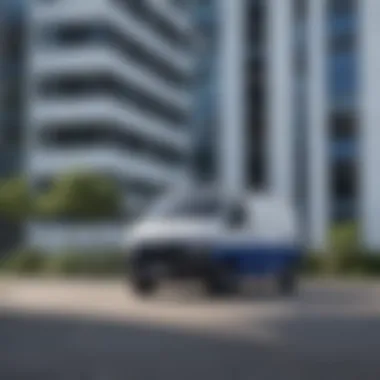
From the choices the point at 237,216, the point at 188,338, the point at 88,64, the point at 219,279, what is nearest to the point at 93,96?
the point at 88,64

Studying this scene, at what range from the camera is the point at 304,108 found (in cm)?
5869

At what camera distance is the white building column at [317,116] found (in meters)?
57.8

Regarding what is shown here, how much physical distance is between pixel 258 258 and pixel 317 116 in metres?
42.0

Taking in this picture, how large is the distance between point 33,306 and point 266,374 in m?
8.59

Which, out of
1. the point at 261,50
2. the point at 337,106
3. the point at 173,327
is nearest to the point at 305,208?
the point at 337,106

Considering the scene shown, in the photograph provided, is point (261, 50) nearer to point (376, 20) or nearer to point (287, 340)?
point (376, 20)

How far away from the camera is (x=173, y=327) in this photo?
11.7m

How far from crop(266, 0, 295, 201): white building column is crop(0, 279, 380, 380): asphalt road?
1630 inches

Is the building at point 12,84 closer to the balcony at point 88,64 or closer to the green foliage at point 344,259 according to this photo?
the balcony at point 88,64

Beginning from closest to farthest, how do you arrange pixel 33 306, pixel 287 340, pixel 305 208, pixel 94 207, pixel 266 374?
1. pixel 266 374
2. pixel 287 340
3. pixel 33 306
4. pixel 94 207
5. pixel 305 208

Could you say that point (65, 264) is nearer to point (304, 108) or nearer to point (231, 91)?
point (304, 108)

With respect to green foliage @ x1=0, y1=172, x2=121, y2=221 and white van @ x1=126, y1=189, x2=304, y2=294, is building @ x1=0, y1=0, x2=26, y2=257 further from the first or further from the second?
white van @ x1=126, y1=189, x2=304, y2=294

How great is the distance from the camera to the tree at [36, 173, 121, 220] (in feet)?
152

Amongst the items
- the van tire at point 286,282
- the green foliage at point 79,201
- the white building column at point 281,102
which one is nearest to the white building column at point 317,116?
the white building column at point 281,102
